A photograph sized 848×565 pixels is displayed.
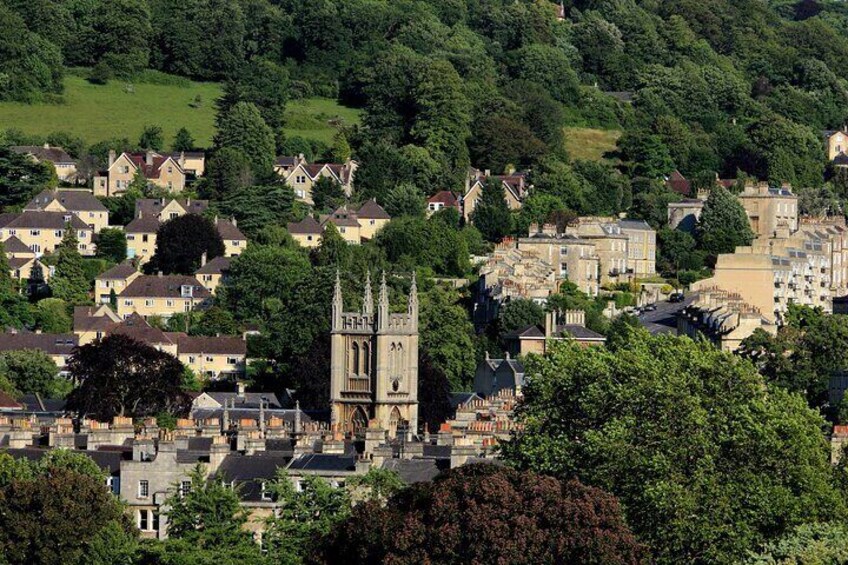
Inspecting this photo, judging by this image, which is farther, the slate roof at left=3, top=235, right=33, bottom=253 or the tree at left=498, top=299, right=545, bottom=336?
the slate roof at left=3, top=235, right=33, bottom=253

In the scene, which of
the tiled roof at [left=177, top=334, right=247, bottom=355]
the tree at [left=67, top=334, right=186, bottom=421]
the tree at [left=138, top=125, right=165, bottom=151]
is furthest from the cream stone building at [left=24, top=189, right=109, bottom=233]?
the tree at [left=67, top=334, right=186, bottom=421]

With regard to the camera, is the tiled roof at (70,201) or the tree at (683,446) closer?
the tree at (683,446)

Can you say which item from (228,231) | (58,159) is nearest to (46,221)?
(228,231)

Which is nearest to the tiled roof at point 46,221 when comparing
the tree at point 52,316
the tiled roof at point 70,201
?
the tiled roof at point 70,201

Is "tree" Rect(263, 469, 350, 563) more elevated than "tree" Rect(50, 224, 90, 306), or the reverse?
"tree" Rect(50, 224, 90, 306)

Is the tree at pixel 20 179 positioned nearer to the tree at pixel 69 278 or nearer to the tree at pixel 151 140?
the tree at pixel 151 140

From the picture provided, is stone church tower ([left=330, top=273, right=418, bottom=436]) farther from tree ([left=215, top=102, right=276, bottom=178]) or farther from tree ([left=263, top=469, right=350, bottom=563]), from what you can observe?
tree ([left=215, top=102, right=276, bottom=178])
